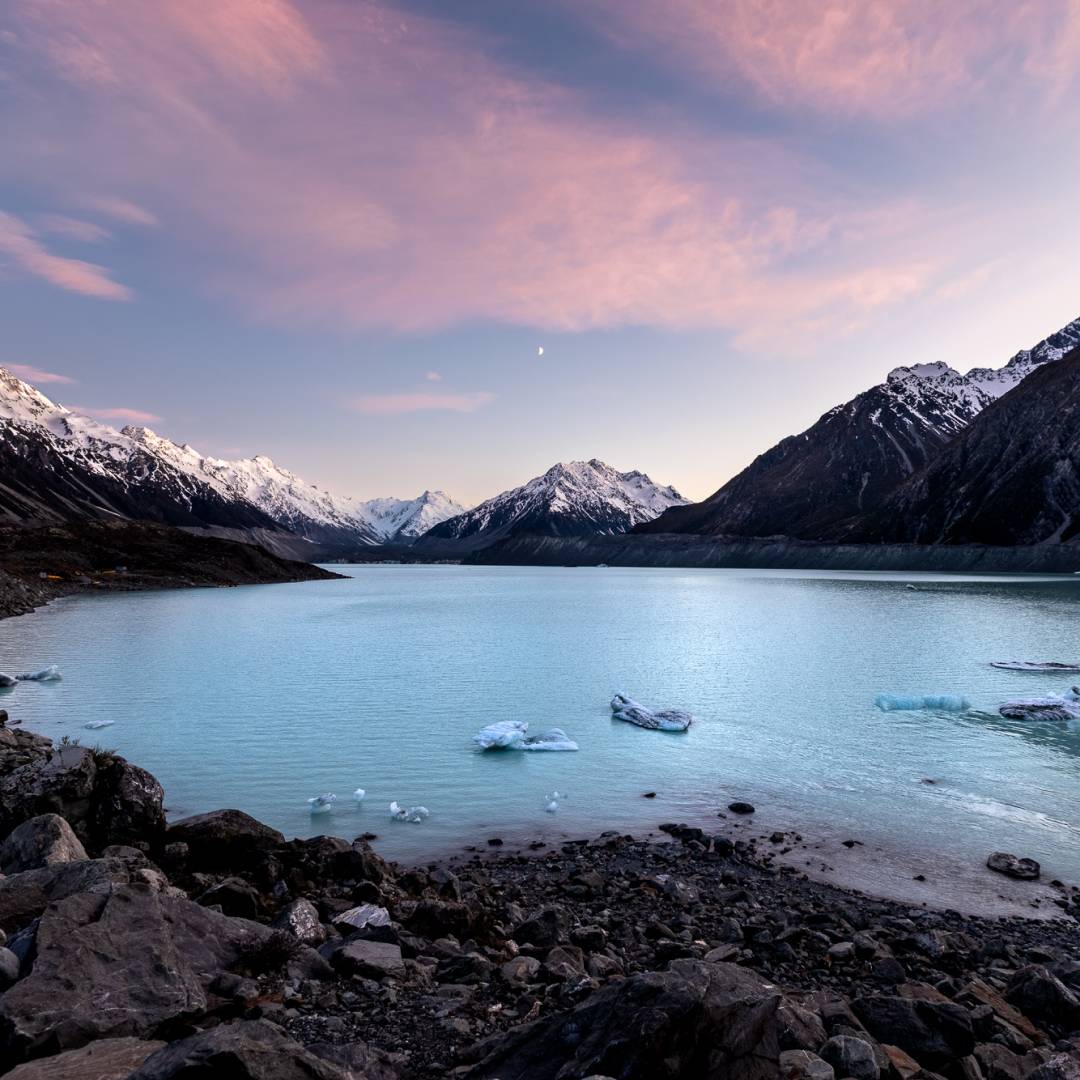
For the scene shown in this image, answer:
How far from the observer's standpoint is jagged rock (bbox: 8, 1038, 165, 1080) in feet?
20.3

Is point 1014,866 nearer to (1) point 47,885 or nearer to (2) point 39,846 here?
(1) point 47,885

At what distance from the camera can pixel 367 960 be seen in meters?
9.37

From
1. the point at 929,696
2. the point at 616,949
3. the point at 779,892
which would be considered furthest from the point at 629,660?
the point at 616,949

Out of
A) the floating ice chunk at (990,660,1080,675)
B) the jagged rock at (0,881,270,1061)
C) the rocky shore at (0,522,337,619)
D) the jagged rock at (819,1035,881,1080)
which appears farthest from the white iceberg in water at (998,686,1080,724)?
the rocky shore at (0,522,337,619)

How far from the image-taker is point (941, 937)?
38.8 feet

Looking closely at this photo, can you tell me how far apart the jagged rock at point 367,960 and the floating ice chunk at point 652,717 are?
21.1 metres

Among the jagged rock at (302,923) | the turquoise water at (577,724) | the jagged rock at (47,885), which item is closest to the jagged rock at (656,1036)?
the jagged rock at (302,923)

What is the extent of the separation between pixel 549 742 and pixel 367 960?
58.3ft

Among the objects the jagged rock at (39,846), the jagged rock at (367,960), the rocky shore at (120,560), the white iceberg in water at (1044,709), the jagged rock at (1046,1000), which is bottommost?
the white iceberg in water at (1044,709)

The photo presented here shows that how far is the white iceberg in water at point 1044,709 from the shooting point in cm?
3019

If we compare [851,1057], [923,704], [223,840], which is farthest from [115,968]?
[923,704]

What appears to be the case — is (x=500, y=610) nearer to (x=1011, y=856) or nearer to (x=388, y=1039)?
(x=1011, y=856)

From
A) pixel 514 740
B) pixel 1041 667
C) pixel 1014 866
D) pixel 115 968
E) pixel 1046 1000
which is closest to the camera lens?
pixel 115 968

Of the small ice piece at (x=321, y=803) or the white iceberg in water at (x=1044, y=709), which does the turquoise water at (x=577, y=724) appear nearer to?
the small ice piece at (x=321, y=803)
